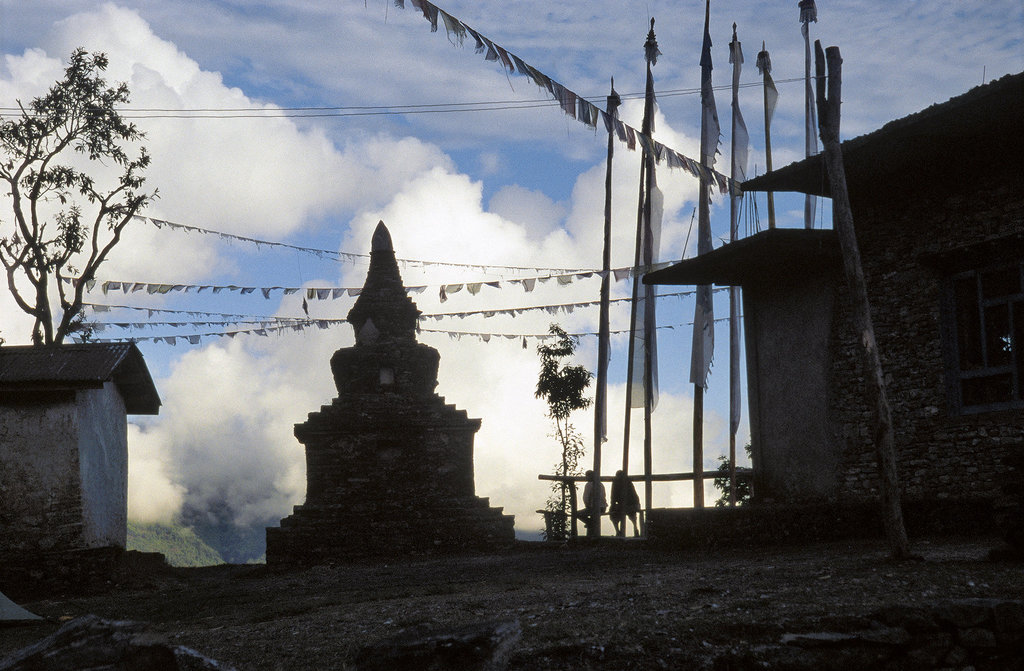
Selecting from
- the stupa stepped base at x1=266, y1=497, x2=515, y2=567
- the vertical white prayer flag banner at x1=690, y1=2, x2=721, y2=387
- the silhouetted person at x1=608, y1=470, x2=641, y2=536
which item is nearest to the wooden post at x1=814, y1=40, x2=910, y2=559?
the vertical white prayer flag banner at x1=690, y1=2, x2=721, y2=387

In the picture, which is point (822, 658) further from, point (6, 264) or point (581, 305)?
point (6, 264)

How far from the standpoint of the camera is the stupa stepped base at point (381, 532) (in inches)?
885

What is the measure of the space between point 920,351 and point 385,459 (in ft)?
45.7

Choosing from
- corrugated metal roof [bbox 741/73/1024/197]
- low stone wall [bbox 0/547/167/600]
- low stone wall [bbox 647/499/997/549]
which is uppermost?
corrugated metal roof [bbox 741/73/1024/197]

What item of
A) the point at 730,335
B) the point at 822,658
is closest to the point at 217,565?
Answer: the point at 730,335

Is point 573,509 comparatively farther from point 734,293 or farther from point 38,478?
point 38,478

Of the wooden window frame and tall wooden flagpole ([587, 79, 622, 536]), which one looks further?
tall wooden flagpole ([587, 79, 622, 536])

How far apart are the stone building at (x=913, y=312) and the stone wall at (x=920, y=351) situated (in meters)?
0.02

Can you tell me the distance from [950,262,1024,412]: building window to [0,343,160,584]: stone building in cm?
1444

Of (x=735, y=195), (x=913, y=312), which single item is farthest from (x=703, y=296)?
(x=913, y=312)

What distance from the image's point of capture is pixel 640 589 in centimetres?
1002

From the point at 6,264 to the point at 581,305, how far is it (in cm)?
1348

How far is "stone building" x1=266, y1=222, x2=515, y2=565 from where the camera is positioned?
22766mm

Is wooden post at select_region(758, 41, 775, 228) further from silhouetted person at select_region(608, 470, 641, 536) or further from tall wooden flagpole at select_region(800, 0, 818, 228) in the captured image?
silhouetted person at select_region(608, 470, 641, 536)
